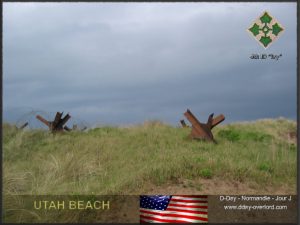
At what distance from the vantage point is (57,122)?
15.1 meters

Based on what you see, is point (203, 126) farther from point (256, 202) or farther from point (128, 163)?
point (256, 202)

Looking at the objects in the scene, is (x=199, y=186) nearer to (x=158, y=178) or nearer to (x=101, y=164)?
(x=158, y=178)

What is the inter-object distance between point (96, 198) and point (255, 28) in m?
4.18

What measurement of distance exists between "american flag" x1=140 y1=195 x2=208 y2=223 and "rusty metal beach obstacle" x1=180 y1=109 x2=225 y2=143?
5.69 m

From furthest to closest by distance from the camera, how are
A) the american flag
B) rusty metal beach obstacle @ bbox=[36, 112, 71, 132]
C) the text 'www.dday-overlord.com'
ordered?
1. rusty metal beach obstacle @ bbox=[36, 112, 71, 132]
2. the text 'www.dday-overlord.com'
3. the american flag

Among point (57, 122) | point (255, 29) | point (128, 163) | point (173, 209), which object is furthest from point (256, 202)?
point (57, 122)

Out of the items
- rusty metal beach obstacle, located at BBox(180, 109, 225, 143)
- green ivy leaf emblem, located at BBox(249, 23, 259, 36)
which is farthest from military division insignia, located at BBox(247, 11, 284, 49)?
rusty metal beach obstacle, located at BBox(180, 109, 225, 143)

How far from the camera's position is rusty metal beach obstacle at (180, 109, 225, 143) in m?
13.3

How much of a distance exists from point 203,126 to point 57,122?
490 centimetres

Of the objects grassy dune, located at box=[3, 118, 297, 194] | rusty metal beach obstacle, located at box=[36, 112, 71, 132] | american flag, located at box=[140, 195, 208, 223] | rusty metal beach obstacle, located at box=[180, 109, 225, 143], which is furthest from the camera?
rusty metal beach obstacle, located at box=[36, 112, 71, 132]

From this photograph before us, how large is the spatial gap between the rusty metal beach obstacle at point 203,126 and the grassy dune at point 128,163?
1.11 ft

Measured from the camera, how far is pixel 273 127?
22359 mm

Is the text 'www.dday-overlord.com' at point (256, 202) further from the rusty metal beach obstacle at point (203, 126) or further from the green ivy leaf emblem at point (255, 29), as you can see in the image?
the rusty metal beach obstacle at point (203, 126)

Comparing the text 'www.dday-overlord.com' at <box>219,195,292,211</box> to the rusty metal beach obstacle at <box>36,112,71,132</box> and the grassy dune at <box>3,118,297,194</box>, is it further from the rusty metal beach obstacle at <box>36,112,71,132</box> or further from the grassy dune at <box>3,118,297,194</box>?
the rusty metal beach obstacle at <box>36,112,71,132</box>
